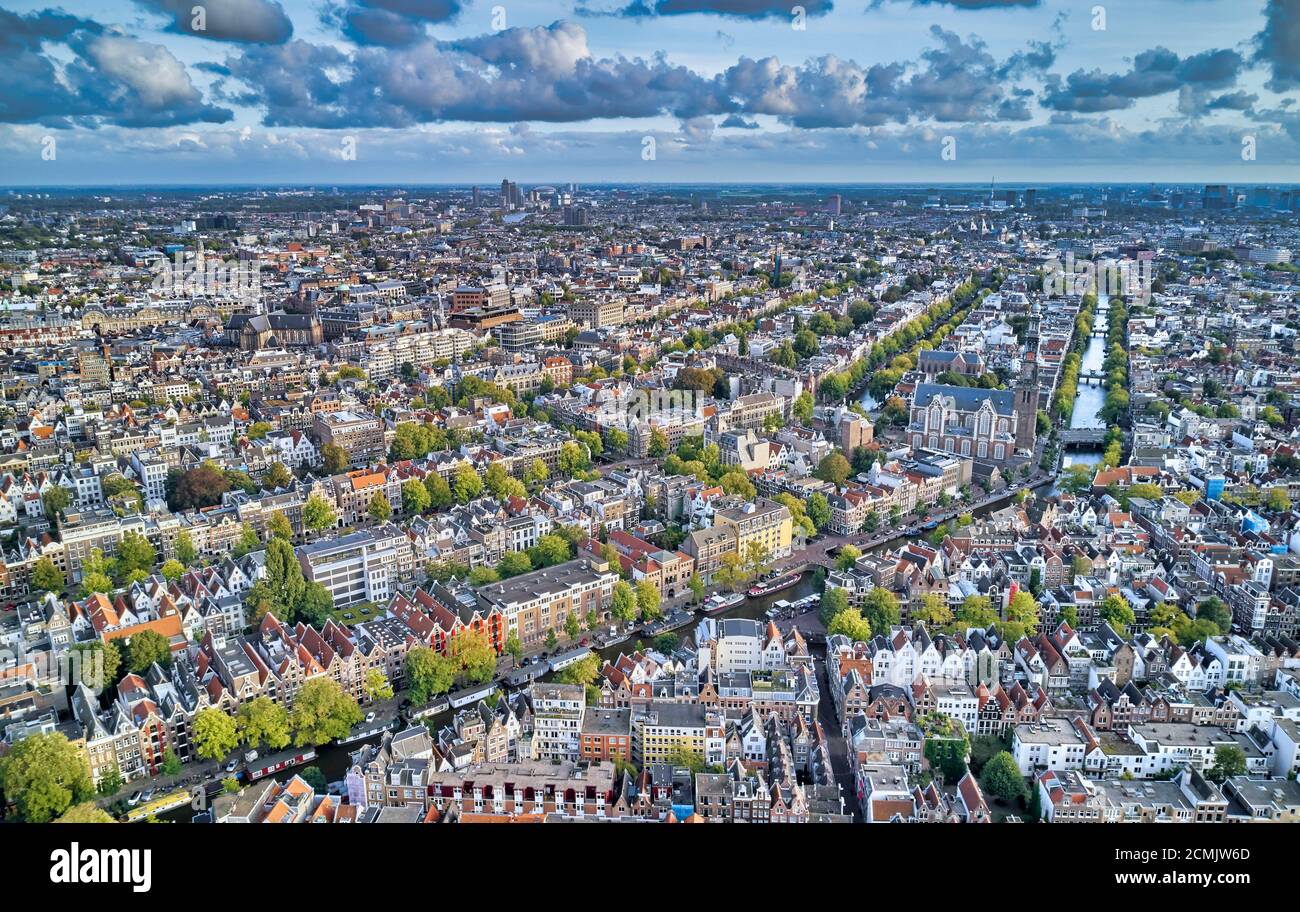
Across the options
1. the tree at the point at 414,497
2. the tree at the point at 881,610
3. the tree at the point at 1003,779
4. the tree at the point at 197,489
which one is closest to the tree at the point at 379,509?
the tree at the point at 414,497

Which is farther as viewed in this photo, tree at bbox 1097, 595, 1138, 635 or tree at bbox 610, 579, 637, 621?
tree at bbox 610, 579, 637, 621

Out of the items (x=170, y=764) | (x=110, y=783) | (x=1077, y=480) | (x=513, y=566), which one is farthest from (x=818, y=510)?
(x=110, y=783)

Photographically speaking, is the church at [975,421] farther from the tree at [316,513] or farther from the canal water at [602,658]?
the tree at [316,513]

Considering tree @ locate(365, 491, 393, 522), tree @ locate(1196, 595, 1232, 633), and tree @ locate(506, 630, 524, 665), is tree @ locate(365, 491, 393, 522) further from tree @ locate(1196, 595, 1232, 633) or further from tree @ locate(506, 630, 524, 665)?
tree @ locate(1196, 595, 1232, 633)

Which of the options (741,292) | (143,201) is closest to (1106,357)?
(741,292)

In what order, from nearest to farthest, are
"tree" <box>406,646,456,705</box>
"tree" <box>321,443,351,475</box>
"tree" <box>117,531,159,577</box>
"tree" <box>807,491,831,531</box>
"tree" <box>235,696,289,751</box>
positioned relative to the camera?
"tree" <box>235,696,289,751</box> → "tree" <box>406,646,456,705</box> → "tree" <box>117,531,159,577</box> → "tree" <box>807,491,831,531</box> → "tree" <box>321,443,351,475</box>

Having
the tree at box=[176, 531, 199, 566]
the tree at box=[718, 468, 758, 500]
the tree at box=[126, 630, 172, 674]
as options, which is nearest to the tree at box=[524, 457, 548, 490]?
the tree at box=[718, 468, 758, 500]

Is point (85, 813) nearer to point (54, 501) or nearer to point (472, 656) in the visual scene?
point (472, 656)
